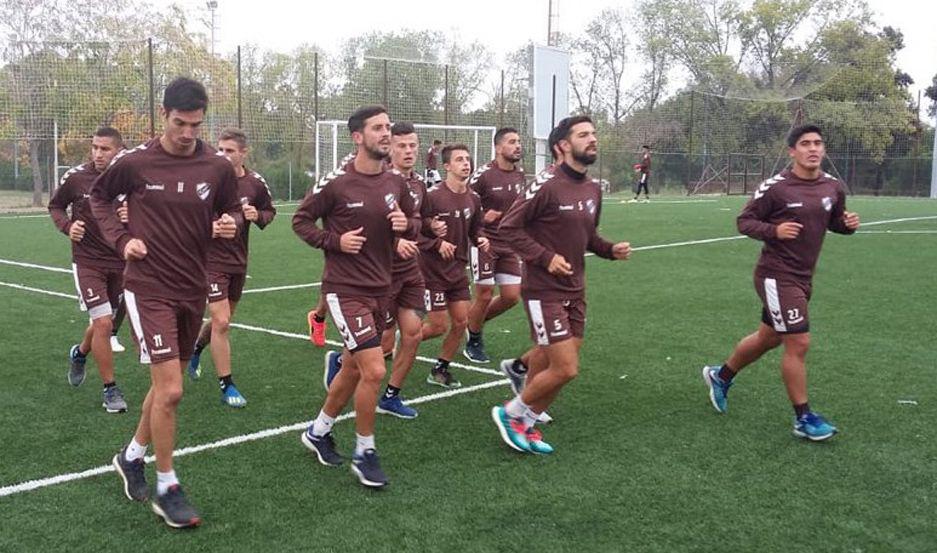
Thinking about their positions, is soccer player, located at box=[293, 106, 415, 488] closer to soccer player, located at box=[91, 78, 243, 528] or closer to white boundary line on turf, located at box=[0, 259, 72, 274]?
soccer player, located at box=[91, 78, 243, 528]

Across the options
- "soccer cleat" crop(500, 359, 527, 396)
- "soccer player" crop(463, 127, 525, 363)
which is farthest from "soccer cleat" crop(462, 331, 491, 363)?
"soccer cleat" crop(500, 359, 527, 396)

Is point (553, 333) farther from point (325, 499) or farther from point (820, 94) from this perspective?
point (820, 94)

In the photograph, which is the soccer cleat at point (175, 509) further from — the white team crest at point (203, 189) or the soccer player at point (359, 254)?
the white team crest at point (203, 189)

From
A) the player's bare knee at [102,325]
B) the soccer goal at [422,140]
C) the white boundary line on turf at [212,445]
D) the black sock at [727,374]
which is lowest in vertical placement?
the white boundary line on turf at [212,445]

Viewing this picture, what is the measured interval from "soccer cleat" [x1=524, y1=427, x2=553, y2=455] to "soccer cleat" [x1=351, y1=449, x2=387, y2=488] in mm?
1025

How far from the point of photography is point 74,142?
29094 mm

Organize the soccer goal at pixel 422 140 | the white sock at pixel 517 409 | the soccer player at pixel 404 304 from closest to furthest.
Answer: the white sock at pixel 517 409 → the soccer player at pixel 404 304 → the soccer goal at pixel 422 140

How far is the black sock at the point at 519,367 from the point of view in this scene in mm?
7238

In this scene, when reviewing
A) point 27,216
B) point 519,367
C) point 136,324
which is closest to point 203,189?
point 136,324

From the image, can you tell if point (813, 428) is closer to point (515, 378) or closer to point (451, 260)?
point (515, 378)

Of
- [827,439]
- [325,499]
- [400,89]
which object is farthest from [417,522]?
[400,89]

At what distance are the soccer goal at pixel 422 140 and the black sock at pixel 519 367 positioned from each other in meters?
20.4

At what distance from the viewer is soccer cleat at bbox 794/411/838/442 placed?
5.98 meters

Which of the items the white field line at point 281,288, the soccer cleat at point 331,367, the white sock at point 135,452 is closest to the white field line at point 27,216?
the white field line at point 281,288
